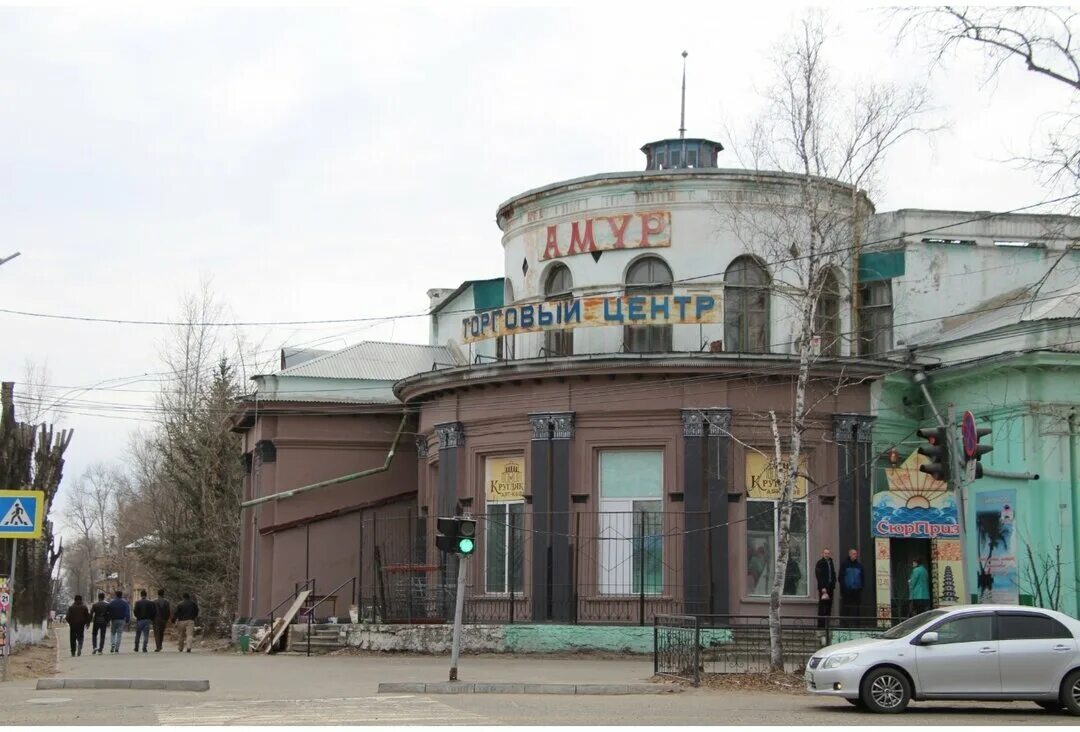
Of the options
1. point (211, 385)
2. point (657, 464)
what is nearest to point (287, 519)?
point (657, 464)

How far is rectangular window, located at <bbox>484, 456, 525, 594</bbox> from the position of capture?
29891mm

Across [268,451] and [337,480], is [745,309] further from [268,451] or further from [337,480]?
[268,451]

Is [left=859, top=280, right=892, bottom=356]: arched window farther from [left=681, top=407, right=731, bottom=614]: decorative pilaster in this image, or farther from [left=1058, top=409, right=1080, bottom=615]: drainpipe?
[left=1058, top=409, right=1080, bottom=615]: drainpipe

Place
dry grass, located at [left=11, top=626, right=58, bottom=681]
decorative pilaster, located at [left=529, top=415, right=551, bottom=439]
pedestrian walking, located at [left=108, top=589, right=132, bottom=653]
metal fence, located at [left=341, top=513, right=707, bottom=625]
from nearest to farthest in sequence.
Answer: dry grass, located at [left=11, top=626, right=58, bottom=681] → metal fence, located at [left=341, top=513, right=707, bottom=625] → decorative pilaster, located at [left=529, top=415, right=551, bottom=439] → pedestrian walking, located at [left=108, top=589, right=132, bottom=653]

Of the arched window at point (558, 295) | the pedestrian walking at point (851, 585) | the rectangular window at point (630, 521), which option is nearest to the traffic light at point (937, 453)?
the pedestrian walking at point (851, 585)

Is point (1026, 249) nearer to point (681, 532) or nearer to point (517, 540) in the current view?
point (681, 532)

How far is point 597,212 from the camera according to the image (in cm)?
3097

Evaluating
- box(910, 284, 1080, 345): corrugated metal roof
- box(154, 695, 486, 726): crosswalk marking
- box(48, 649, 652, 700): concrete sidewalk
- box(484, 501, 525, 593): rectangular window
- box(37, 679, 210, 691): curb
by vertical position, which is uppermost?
box(910, 284, 1080, 345): corrugated metal roof

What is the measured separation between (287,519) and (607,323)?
12.1m

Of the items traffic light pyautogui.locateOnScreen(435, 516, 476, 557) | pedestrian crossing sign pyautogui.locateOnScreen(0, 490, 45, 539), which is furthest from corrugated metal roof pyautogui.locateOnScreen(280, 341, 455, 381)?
traffic light pyautogui.locateOnScreen(435, 516, 476, 557)

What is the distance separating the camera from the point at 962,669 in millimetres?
18078

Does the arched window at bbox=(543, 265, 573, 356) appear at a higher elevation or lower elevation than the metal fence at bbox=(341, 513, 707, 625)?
higher

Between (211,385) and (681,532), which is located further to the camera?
(211,385)

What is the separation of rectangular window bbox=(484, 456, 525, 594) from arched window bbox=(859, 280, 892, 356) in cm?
812
